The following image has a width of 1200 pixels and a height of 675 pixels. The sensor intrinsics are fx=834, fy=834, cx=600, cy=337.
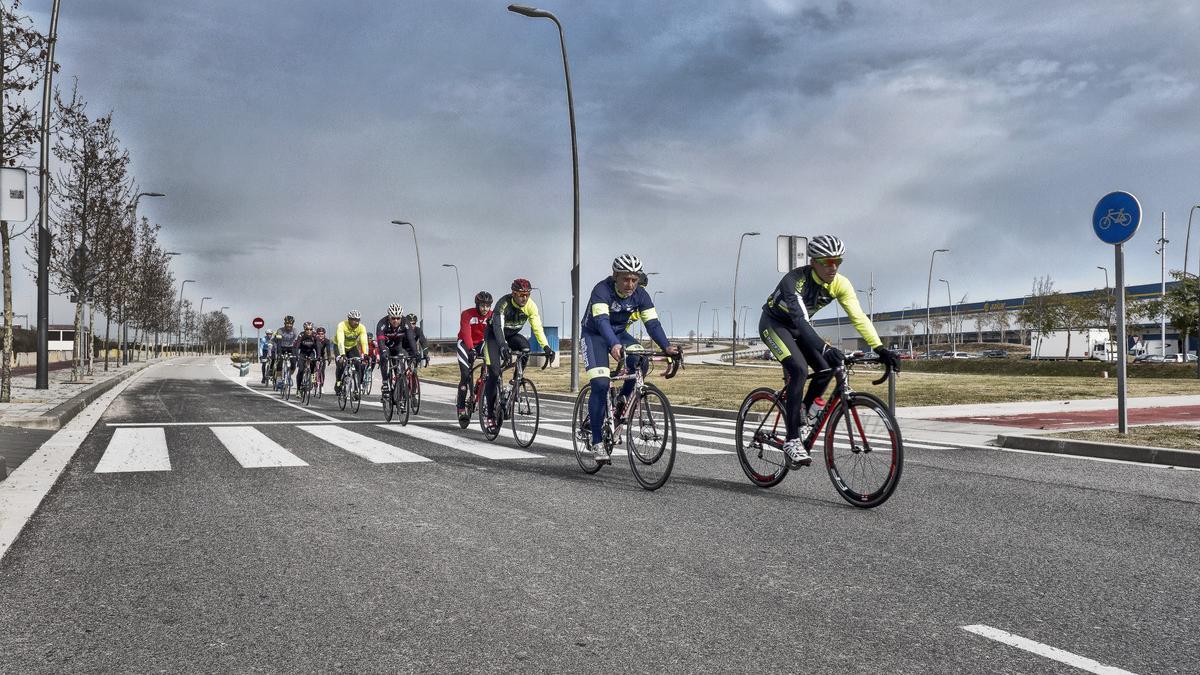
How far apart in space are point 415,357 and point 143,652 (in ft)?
34.1

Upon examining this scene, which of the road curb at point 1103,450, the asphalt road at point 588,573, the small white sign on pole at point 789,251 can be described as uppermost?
the small white sign on pole at point 789,251

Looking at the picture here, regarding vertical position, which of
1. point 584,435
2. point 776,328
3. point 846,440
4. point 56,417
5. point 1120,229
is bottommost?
point 56,417

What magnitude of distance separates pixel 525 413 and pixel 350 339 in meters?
7.76

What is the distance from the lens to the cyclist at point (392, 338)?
13488mm

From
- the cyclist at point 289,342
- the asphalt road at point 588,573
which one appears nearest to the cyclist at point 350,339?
the cyclist at point 289,342

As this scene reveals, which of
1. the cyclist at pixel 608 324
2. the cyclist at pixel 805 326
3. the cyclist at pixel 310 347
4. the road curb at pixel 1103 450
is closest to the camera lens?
the cyclist at pixel 805 326

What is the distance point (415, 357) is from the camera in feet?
43.8

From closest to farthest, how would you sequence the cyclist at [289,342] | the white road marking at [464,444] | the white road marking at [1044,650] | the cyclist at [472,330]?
the white road marking at [1044,650]
the white road marking at [464,444]
the cyclist at [472,330]
the cyclist at [289,342]

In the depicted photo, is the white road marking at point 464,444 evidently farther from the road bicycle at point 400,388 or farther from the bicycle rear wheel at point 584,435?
the bicycle rear wheel at point 584,435

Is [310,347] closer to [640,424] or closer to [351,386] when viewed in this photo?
[351,386]

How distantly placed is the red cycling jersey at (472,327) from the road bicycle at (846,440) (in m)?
5.06

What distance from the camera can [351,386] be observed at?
16.1m

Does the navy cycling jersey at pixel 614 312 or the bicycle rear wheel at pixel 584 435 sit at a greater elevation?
the navy cycling jersey at pixel 614 312

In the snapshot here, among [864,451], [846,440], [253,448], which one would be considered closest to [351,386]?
[253,448]
